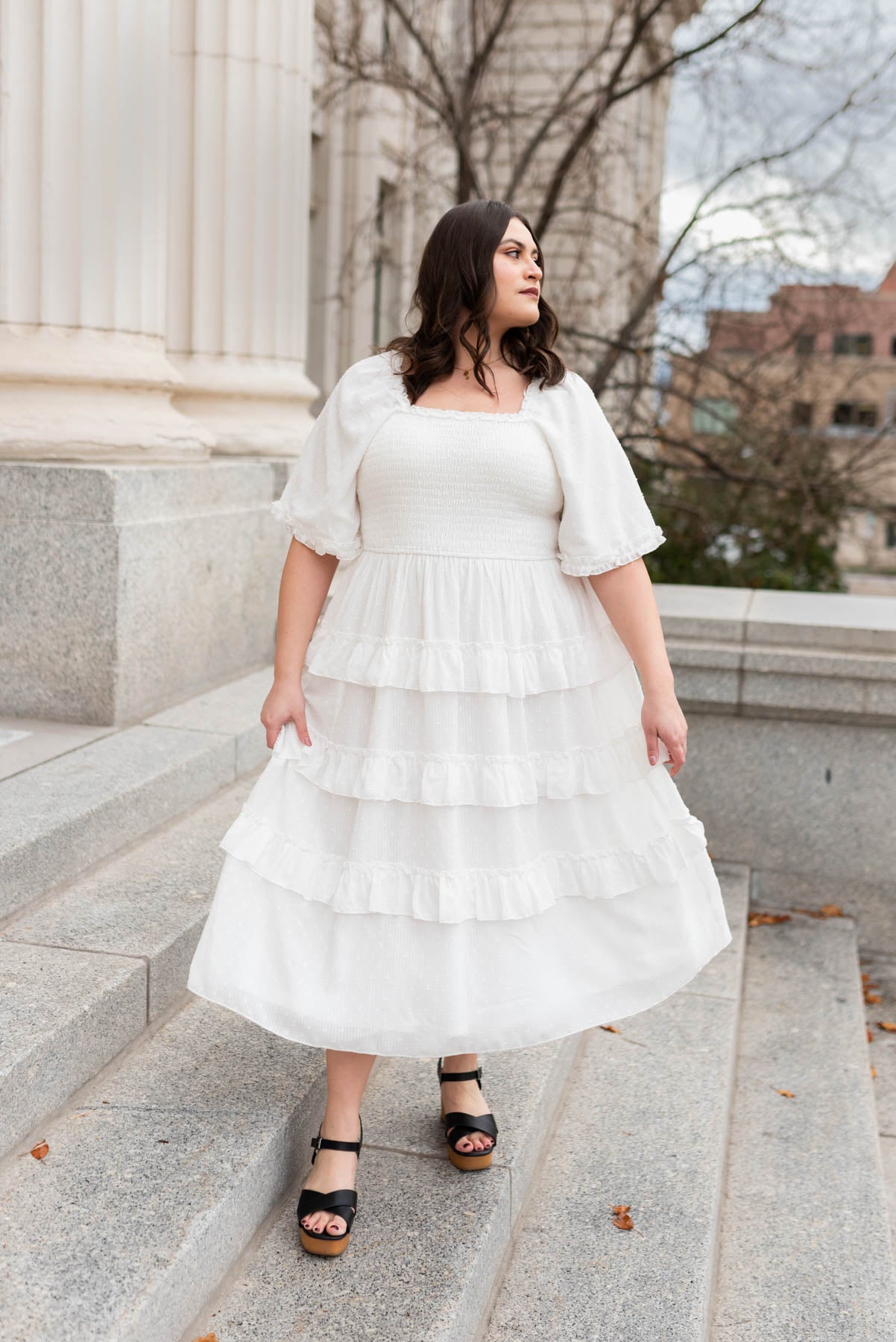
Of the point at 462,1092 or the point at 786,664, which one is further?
the point at 786,664

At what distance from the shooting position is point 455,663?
7.89ft

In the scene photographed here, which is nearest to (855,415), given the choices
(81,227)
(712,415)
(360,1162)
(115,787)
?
(712,415)

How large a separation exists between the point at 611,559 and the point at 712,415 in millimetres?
6899

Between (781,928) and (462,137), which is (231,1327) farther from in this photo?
(462,137)

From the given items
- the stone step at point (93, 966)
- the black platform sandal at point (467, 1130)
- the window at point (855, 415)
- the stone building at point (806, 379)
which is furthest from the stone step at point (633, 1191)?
the window at point (855, 415)

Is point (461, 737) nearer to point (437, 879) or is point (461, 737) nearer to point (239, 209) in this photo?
point (437, 879)

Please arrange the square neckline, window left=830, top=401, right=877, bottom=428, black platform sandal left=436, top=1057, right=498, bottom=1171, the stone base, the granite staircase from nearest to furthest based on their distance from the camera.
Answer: the granite staircase, the square neckline, black platform sandal left=436, top=1057, right=498, bottom=1171, the stone base, window left=830, top=401, right=877, bottom=428

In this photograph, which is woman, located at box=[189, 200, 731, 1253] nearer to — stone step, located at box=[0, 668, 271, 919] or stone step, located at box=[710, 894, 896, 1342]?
stone step, located at box=[710, 894, 896, 1342]

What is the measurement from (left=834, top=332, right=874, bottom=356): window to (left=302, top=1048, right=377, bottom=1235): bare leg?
291 inches

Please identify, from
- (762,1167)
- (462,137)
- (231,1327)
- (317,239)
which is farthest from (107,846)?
(317,239)

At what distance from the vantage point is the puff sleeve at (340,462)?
2500mm

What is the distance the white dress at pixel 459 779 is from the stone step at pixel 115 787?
95cm

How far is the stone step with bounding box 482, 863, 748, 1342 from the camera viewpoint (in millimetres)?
2477

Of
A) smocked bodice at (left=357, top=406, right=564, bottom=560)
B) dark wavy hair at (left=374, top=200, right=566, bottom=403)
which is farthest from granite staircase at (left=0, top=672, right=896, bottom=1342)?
dark wavy hair at (left=374, top=200, right=566, bottom=403)
